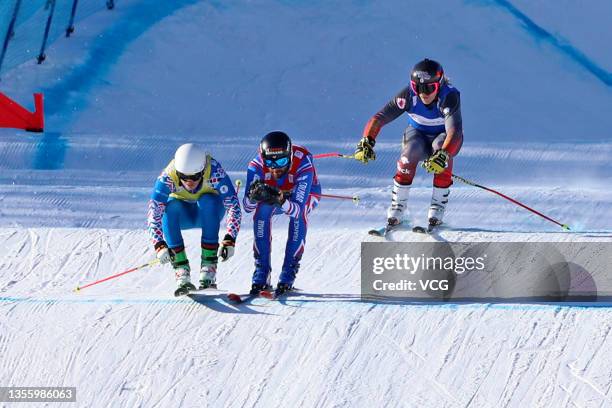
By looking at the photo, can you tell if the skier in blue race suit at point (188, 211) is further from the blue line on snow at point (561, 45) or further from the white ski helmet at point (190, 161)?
the blue line on snow at point (561, 45)

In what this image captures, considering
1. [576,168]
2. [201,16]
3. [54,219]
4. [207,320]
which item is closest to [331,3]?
[201,16]

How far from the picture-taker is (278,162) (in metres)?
6.96

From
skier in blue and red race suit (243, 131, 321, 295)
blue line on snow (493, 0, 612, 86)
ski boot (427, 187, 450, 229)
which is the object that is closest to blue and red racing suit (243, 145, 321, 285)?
skier in blue and red race suit (243, 131, 321, 295)

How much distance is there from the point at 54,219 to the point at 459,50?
5.99 m

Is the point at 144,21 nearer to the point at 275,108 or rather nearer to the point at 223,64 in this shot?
the point at 223,64

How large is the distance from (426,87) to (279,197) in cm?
178

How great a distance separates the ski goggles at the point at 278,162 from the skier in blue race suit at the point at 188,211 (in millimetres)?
311

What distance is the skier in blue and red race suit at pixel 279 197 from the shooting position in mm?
6906

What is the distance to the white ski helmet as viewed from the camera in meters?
6.86

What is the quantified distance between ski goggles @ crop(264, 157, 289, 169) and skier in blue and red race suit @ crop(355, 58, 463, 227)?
129 cm

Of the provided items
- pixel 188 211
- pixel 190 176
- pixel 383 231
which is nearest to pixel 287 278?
pixel 188 211

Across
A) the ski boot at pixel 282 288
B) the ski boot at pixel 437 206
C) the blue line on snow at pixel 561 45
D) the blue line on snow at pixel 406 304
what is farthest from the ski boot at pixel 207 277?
the blue line on snow at pixel 561 45

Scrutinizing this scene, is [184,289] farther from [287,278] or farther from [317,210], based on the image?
[317,210]

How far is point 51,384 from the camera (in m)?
6.41
